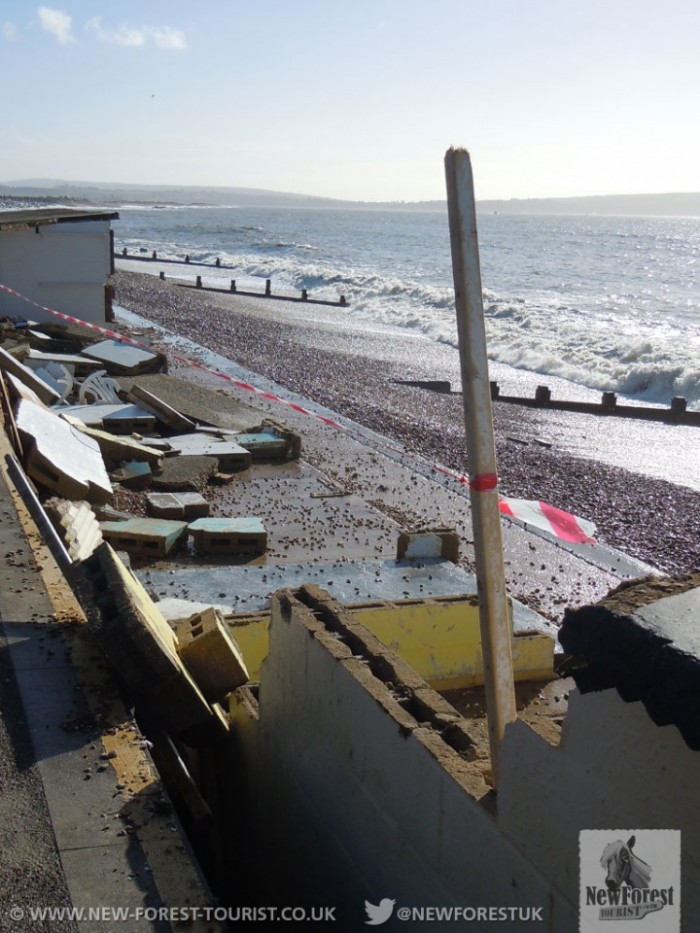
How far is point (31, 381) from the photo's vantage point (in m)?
13.8

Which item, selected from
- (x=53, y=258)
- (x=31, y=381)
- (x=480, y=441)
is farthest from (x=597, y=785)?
(x=53, y=258)

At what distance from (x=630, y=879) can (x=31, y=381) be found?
40.4ft

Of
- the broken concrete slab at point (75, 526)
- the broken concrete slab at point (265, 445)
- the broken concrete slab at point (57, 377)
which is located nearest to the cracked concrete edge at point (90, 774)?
the broken concrete slab at point (75, 526)

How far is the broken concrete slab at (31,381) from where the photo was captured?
13680 mm

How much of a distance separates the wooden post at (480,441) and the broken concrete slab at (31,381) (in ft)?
36.3

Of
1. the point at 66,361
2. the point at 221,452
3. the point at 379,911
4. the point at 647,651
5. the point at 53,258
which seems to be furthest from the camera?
the point at 53,258

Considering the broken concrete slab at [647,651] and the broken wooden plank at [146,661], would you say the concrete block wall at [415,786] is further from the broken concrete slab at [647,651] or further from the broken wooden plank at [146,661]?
the broken wooden plank at [146,661]

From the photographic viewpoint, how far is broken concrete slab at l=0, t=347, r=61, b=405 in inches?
539

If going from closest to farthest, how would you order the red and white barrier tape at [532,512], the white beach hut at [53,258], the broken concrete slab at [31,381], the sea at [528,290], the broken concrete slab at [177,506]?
the red and white barrier tape at [532,512] < the broken concrete slab at [177,506] < the broken concrete slab at [31,381] < the white beach hut at [53,258] < the sea at [528,290]

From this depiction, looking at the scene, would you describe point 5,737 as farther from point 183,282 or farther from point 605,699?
point 183,282

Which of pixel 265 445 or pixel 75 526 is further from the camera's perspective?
pixel 265 445

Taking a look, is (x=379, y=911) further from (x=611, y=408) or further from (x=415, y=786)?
(x=611, y=408)

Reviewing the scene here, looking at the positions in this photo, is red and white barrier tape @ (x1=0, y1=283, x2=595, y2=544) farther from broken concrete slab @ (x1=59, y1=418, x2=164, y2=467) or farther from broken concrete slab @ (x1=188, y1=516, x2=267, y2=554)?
broken concrete slab @ (x1=59, y1=418, x2=164, y2=467)

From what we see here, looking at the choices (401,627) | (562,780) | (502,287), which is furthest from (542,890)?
(502,287)
